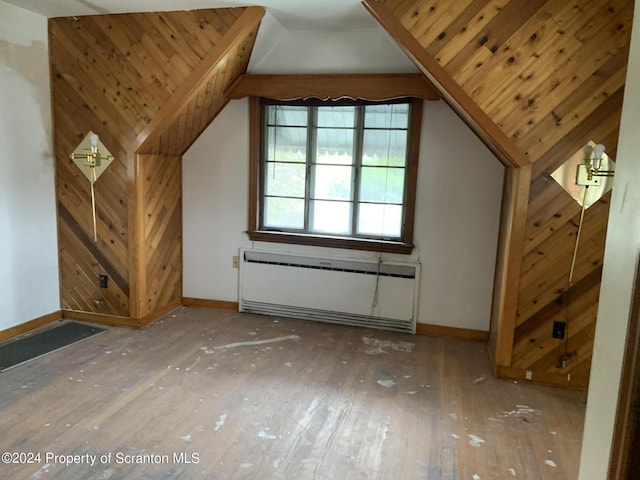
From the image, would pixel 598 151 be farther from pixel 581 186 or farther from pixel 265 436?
pixel 265 436

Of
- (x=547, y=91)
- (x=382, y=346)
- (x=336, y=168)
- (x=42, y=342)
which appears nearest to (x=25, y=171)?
(x=42, y=342)

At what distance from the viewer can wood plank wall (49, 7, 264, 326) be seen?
3477 mm

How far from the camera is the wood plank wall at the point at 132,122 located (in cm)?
348

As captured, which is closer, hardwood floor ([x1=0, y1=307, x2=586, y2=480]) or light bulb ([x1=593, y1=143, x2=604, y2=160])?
hardwood floor ([x1=0, y1=307, x2=586, y2=480])

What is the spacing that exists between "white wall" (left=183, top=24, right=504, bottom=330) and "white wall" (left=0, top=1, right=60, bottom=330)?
4.46 feet

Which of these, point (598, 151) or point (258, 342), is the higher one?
point (598, 151)

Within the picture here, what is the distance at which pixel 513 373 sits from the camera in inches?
128

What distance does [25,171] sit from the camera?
369 cm

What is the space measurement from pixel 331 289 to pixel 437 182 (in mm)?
1315

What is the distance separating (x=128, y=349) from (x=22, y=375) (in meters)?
0.70

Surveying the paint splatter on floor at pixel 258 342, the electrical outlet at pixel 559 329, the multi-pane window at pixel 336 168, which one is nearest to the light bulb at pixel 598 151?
the electrical outlet at pixel 559 329

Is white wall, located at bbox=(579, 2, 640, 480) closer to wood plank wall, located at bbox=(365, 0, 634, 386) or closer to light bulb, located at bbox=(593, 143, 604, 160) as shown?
light bulb, located at bbox=(593, 143, 604, 160)

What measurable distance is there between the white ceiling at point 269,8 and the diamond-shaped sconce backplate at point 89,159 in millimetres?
929

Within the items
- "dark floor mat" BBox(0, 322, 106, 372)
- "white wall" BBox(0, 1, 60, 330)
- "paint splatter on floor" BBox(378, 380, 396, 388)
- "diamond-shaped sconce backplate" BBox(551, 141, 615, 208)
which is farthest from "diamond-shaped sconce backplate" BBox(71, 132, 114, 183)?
"diamond-shaped sconce backplate" BBox(551, 141, 615, 208)
